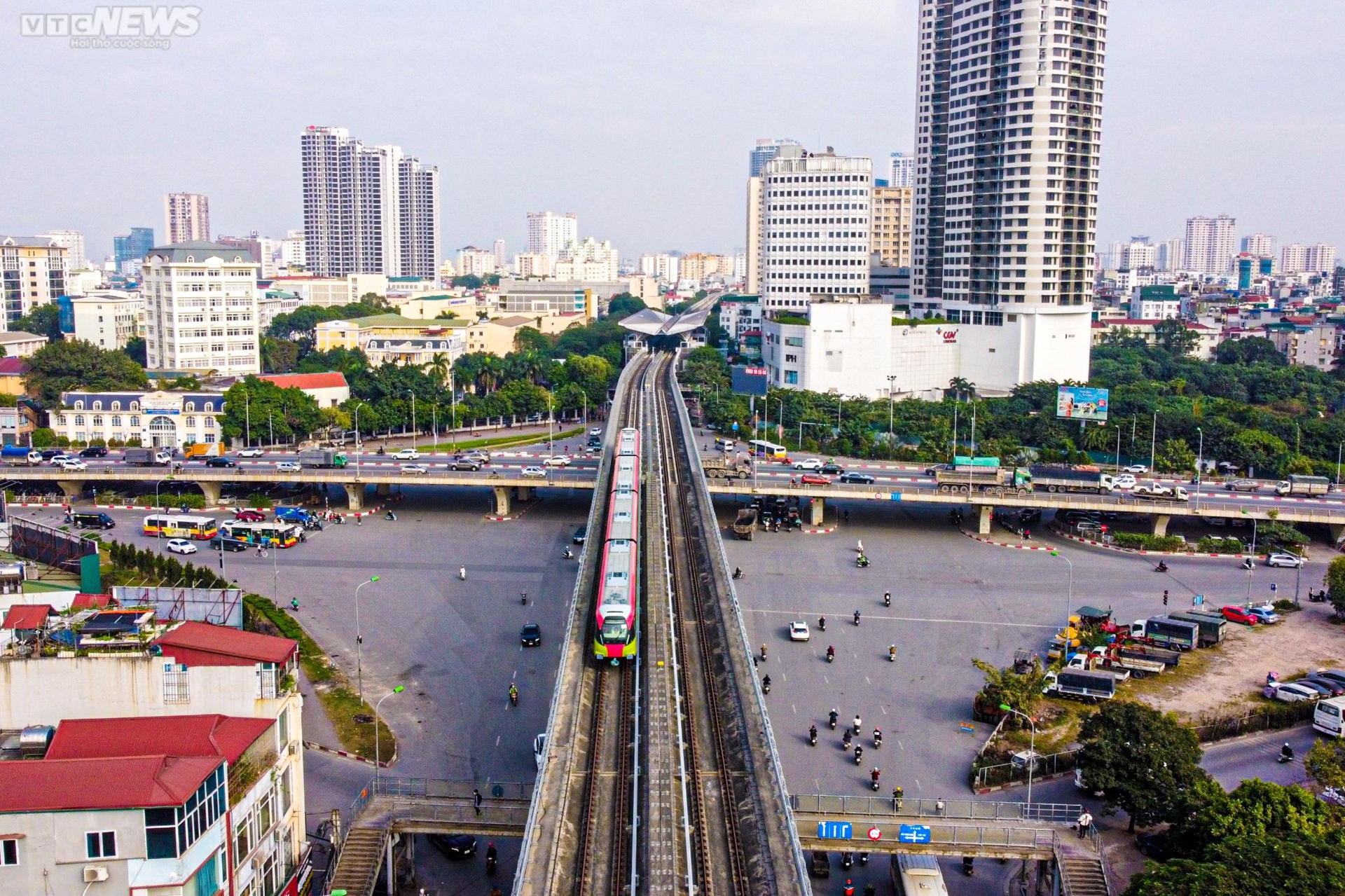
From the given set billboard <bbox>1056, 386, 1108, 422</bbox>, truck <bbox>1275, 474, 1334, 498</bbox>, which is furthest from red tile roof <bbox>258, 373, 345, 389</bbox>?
truck <bbox>1275, 474, 1334, 498</bbox>

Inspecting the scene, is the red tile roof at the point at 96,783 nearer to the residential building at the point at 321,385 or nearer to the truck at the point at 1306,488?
the truck at the point at 1306,488

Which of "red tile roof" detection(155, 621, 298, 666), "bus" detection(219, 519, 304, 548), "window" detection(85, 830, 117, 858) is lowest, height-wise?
"bus" detection(219, 519, 304, 548)

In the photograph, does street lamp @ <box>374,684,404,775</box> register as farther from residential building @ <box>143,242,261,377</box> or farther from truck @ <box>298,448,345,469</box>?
residential building @ <box>143,242,261,377</box>

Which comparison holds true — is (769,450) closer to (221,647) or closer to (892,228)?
(221,647)

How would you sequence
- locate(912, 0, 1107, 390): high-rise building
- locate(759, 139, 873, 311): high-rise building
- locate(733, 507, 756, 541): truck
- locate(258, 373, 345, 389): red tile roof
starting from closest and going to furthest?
A: locate(733, 507, 756, 541): truck
locate(258, 373, 345, 389): red tile roof
locate(912, 0, 1107, 390): high-rise building
locate(759, 139, 873, 311): high-rise building

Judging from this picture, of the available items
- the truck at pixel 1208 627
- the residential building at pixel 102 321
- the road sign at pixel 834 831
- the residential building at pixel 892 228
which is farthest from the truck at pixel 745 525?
the residential building at pixel 892 228

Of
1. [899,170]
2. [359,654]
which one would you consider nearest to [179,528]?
[359,654]
